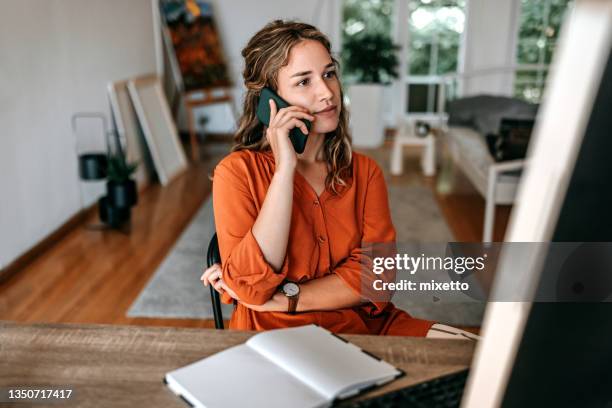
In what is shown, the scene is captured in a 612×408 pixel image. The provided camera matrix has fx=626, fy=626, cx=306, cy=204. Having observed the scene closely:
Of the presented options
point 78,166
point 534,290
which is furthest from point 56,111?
point 534,290

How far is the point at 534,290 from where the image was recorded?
43 cm

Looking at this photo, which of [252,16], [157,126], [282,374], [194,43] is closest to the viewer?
[282,374]

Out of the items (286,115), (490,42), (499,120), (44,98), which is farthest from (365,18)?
(286,115)

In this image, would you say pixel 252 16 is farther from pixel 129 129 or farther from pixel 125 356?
pixel 125 356

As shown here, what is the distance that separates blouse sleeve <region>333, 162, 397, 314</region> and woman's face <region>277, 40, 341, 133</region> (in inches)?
7.8

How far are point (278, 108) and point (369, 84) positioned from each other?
5.45 m

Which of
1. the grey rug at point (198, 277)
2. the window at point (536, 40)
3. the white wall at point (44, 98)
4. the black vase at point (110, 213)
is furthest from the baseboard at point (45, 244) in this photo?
the window at point (536, 40)

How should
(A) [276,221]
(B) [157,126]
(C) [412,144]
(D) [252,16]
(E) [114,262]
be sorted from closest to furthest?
(A) [276,221]
(E) [114,262]
(B) [157,126]
(C) [412,144]
(D) [252,16]

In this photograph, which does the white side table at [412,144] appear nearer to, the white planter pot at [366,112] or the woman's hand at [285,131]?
the white planter pot at [366,112]

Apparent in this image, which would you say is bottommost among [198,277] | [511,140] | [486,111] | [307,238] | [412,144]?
[198,277]

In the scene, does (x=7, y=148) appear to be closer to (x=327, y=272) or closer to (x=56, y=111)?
(x=56, y=111)

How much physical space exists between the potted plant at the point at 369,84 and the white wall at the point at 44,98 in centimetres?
285

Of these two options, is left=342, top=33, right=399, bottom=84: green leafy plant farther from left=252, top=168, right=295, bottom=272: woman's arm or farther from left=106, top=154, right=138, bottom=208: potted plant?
left=252, top=168, right=295, bottom=272: woman's arm

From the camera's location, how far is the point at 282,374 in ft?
2.87
